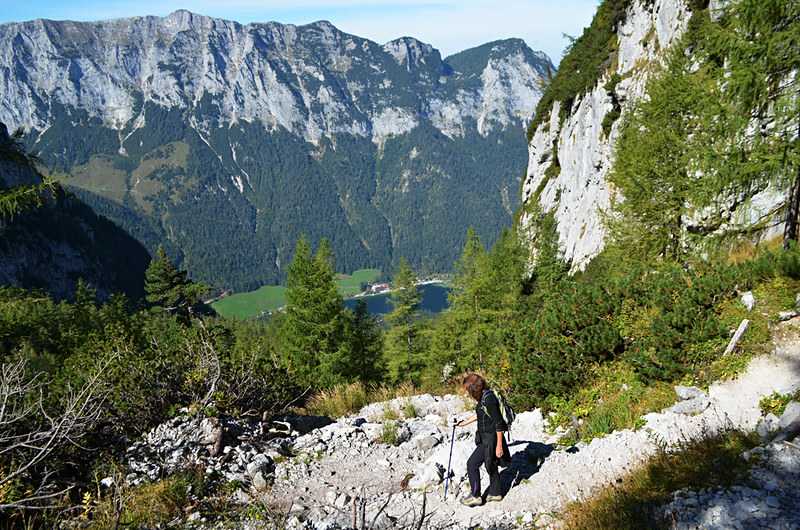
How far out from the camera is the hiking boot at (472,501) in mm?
5984

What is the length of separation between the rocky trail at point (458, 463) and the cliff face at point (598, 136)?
9.96 meters

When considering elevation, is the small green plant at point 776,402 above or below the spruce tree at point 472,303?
above

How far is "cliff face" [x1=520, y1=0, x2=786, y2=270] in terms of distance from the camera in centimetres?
2433

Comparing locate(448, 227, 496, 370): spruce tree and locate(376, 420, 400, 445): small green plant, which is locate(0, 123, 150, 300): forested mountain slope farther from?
locate(376, 420, 400, 445): small green plant

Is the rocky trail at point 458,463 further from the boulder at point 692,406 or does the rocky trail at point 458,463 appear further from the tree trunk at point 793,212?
the tree trunk at point 793,212

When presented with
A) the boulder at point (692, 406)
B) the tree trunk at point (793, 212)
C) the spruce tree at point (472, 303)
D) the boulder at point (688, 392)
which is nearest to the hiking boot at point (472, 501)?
the boulder at point (692, 406)

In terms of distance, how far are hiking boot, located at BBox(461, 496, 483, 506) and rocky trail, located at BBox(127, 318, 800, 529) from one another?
0.13 metres

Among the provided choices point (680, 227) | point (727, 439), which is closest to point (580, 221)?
point (680, 227)

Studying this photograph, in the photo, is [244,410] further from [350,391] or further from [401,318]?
[401,318]

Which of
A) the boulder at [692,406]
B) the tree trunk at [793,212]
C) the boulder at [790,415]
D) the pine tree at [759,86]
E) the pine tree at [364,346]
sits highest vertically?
the pine tree at [759,86]

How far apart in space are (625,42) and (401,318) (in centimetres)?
2456

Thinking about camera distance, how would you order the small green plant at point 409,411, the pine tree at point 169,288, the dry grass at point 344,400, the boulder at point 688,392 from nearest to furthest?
the boulder at point 688,392
the small green plant at point 409,411
the dry grass at point 344,400
the pine tree at point 169,288

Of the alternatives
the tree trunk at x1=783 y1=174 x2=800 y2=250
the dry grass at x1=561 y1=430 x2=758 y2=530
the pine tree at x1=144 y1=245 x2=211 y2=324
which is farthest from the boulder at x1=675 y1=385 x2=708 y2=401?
the pine tree at x1=144 y1=245 x2=211 y2=324

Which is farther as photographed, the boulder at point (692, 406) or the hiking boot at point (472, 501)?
the boulder at point (692, 406)
